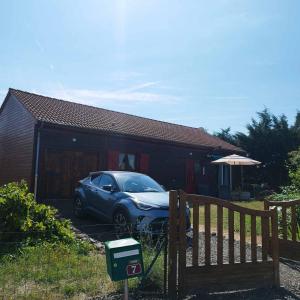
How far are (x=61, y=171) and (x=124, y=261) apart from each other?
43.1ft

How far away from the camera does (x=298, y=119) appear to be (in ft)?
116

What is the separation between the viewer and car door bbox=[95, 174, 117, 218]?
31.2 ft

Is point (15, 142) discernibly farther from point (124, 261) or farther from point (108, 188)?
point (124, 261)

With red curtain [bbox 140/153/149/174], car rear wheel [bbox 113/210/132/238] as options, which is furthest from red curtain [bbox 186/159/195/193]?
car rear wheel [bbox 113/210/132/238]

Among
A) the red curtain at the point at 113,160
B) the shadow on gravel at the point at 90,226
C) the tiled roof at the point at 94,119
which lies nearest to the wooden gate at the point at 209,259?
the shadow on gravel at the point at 90,226

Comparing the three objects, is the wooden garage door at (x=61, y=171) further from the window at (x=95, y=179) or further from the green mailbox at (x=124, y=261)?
the green mailbox at (x=124, y=261)

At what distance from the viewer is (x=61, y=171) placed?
16.7 metres

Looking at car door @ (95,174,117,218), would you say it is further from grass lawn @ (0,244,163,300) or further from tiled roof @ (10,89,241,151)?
tiled roof @ (10,89,241,151)

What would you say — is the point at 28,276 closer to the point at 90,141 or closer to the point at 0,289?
the point at 0,289

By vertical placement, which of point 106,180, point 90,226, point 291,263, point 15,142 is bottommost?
point 291,263

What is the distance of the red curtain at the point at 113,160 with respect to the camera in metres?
18.3

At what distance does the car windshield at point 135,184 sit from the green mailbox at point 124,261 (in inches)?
209

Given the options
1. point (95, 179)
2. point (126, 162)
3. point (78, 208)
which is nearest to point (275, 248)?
point (95, 179)

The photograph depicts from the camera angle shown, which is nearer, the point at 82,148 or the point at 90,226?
the point at 90,226
